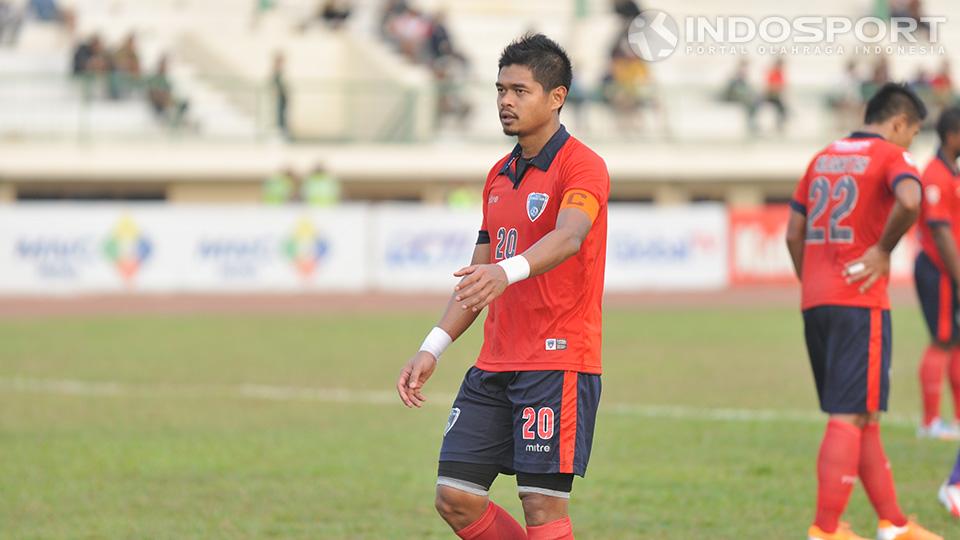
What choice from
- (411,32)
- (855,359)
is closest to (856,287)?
(855,359)

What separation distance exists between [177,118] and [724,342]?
16928 mm

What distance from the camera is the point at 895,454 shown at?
10.7m

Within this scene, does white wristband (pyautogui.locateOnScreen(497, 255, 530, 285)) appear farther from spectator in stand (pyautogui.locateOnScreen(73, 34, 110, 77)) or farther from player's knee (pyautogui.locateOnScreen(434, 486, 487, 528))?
spectator in stand (pyautogui.locateOnScreen(73, 34, 110, 77))

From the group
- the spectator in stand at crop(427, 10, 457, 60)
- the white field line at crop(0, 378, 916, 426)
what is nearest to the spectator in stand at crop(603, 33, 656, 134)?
the spectator in stand at crop(427, 10, 457, 60)

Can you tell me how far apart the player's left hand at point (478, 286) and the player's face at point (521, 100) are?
868mm

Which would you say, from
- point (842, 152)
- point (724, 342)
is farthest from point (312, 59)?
point (842, 152)

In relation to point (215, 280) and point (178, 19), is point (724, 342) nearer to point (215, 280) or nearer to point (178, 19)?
point (215, 280)

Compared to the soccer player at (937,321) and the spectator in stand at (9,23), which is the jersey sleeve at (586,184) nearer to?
the soccer player at (937,321)

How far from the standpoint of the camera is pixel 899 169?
7543 millimetres

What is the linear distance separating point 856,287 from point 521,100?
98.1 inches

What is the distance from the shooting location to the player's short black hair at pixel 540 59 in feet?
19.6

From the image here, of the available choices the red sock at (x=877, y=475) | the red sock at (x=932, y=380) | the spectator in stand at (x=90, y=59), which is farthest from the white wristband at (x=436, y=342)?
the spectator in stand at (x=90, y=59)

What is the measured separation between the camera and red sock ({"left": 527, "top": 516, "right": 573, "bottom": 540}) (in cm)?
591

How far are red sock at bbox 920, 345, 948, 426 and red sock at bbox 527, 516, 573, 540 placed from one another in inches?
253
